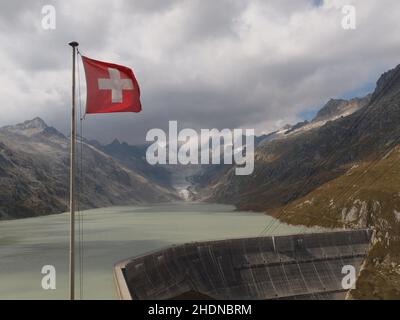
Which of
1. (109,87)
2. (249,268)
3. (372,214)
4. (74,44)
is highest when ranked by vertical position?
(74,44)

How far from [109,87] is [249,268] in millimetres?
39259

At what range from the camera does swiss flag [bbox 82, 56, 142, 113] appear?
45.6 ft

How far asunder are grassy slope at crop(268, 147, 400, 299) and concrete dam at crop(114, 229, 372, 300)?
421 cm

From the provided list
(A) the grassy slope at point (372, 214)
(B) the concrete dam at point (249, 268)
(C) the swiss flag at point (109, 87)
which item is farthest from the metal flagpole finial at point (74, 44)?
(A) the grassy slope at point (372, 214)

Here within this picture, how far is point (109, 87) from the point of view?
14.1m

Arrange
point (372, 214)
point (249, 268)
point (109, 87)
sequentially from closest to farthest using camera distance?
point (109, 87) → point (249, 268) → point (372, 214)

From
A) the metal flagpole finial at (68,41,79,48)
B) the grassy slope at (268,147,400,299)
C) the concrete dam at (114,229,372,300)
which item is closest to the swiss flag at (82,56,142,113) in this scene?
the metal flagpole finial at (68,41,79,48)

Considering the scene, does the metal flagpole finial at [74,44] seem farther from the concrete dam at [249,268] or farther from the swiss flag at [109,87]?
the concrete dam at [249,268]

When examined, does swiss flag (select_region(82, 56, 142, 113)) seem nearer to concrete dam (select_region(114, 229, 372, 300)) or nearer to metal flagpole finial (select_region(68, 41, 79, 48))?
metal flagpole finial (select_region(68, 41, 79, 48))

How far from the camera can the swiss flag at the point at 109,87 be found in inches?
547

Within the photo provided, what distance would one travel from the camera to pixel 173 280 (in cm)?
3819

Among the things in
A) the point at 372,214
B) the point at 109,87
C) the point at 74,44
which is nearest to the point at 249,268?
the point at 109,87

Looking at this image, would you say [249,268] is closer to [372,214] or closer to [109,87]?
[109,87]
